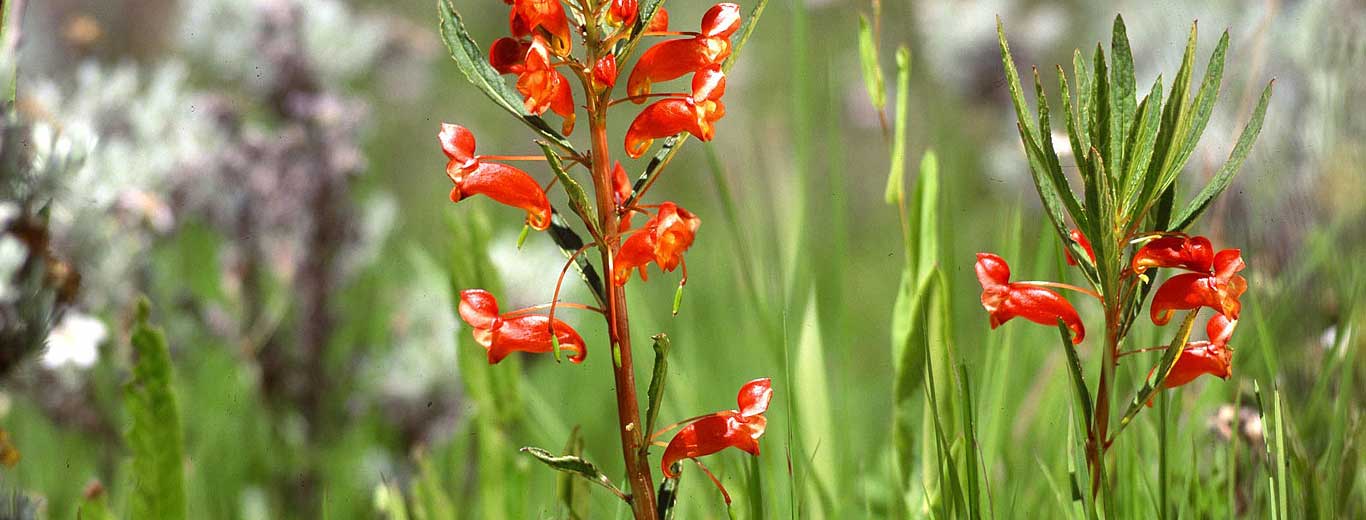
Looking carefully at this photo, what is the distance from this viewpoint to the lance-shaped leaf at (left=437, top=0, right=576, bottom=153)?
53 centimetres

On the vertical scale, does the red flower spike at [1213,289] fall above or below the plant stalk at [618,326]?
above

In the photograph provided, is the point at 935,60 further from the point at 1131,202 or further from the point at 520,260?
the point at 1131,202

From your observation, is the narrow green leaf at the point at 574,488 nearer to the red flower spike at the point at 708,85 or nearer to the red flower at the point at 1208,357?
the red flower spike at the point at 708,85

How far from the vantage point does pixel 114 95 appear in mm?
1469

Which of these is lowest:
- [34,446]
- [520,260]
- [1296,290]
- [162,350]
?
[34,446]

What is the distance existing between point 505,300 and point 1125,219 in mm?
597

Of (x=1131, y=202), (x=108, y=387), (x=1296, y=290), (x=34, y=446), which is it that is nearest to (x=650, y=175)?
(x=1131, y=202)

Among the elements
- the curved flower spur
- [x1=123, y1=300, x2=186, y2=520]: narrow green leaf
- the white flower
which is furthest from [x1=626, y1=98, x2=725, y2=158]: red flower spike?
the white flower

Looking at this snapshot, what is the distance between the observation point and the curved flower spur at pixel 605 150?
0.54 metres

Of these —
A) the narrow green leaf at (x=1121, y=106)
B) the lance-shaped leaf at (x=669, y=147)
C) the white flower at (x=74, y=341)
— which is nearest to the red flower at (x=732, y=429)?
the lance-shaped leaf at (x=669, y=147)

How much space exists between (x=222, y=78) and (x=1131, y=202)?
1.54 m

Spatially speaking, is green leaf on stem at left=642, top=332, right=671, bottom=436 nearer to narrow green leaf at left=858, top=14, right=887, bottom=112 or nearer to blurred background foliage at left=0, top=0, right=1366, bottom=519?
blurred background foliage at left=0, top=0, right=1366, bottom=519

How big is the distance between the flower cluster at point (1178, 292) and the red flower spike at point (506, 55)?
268mm

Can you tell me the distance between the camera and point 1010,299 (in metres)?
0.59
